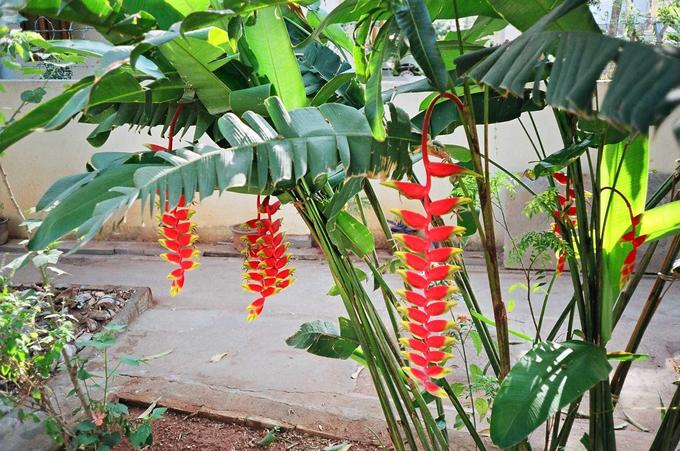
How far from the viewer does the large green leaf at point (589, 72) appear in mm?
552

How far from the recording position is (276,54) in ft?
3.14

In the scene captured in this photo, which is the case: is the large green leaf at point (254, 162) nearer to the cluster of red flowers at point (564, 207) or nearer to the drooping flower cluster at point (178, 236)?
the drooping flower cluster at point (178, 236)

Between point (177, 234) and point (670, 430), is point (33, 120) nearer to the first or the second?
point (177, 234)

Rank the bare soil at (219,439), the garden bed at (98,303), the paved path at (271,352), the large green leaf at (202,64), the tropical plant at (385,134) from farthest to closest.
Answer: the garden bed at (98,303) → the paved path at (271,352) → the bare soil at (219,439) → the large green leaf at (202,64) → the tropical plant at (385,134)

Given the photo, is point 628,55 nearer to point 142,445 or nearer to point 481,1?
point 481,1

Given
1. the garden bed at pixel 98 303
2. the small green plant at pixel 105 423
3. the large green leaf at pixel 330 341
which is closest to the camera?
the large green leaf at pixel 330 341

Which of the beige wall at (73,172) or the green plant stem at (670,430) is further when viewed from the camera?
the beige wall at (73,172)

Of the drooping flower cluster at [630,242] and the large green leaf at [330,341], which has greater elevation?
the drooping flower cluster at [630,242]

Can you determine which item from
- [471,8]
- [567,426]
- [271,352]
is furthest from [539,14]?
[271,352]

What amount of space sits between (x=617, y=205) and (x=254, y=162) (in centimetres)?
61

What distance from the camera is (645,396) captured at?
234 centimetres

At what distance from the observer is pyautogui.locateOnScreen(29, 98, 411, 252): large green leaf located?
29.5 inches

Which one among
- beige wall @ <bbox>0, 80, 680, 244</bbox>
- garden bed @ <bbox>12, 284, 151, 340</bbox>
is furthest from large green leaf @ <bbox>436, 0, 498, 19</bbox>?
beige wall @ <bbox>0, 80, 680, 244</bbox>

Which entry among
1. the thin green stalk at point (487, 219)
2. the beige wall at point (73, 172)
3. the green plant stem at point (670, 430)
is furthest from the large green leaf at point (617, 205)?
the beige wall at point (73, 172)
